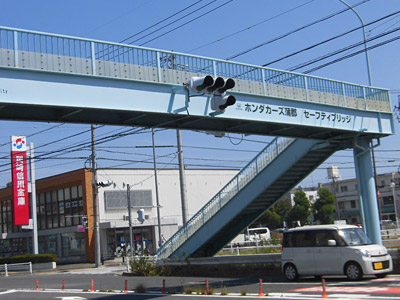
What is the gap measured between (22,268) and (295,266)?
31163 millimetres

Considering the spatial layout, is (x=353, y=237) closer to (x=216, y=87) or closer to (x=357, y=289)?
(x=357, y=289)

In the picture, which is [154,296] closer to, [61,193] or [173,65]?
[173,65]

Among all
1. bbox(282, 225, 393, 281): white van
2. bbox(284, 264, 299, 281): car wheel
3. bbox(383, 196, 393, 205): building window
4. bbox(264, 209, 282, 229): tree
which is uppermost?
bbox(383, 196, 393, 205): building window

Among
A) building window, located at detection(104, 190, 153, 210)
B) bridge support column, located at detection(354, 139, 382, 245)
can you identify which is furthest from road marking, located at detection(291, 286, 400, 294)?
building window, located at detection(104, 190, 153, 210)

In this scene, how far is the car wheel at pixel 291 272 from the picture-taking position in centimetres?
1786

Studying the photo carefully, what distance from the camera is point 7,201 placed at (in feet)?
189

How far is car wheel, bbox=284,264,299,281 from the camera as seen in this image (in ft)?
58.6

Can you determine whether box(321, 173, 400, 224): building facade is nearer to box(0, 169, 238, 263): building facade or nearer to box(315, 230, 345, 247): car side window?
box(0, 169, 238, 263): building facade

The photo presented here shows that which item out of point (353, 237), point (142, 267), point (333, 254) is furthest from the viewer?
point (142, 267)

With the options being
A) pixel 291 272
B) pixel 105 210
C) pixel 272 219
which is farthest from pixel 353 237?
pixel 272 219

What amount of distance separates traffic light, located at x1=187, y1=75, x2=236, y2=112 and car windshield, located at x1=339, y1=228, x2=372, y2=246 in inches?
276

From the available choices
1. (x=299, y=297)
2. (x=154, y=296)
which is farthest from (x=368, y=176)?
(x=154, y=296)

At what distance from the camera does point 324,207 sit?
217 ft

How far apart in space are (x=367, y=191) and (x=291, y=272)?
16.8 ft
